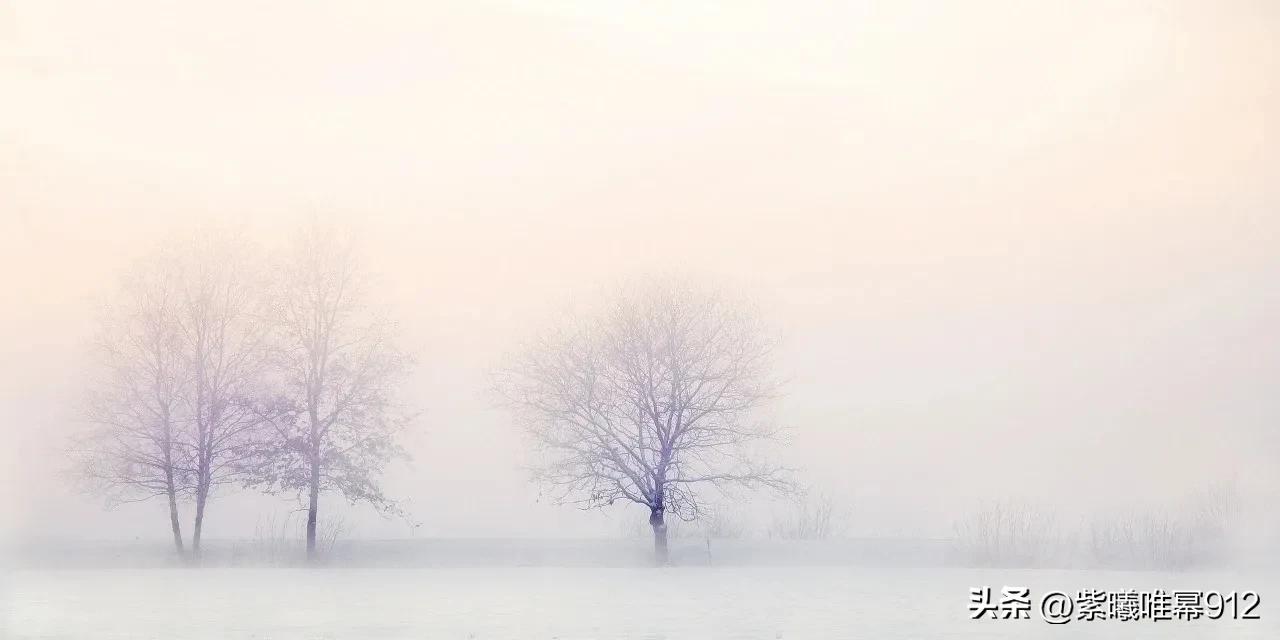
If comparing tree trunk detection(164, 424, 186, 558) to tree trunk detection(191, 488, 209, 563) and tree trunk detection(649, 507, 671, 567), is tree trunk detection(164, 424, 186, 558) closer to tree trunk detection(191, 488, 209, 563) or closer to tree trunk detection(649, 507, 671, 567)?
tree trunk detection(191, 488, 209, 563)

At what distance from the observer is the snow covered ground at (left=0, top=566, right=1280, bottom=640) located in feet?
72.8

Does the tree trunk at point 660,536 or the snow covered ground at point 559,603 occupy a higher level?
the tree trunk at point 660,536

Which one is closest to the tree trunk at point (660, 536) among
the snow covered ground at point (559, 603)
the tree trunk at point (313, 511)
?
the snow covered ground at point (559, 603)

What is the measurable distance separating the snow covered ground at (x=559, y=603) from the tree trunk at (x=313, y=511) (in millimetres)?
1771

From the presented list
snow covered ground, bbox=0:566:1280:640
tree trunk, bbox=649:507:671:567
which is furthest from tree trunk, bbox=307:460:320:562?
tree trunk, bbox=649:507:671:567

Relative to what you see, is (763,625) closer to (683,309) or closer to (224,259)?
(683,309)

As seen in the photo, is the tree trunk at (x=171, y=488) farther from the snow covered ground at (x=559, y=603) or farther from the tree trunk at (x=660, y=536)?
the tree trunk at (x=660, y=536)

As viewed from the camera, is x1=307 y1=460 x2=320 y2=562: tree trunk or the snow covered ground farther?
x1=307 y1=460 x2=320 y2=562: tree trunk

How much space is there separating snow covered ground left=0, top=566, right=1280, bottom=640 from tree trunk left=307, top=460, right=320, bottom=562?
1771 millimetres

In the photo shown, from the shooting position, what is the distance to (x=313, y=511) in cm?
4378

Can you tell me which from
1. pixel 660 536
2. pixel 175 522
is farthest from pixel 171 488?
pixel 660 536

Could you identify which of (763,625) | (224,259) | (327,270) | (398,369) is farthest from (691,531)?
(763,625)

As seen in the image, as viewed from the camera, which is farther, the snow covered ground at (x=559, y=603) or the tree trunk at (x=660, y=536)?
the tree trunk at (x=660, y=536)

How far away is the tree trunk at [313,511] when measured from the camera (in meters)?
43.3
